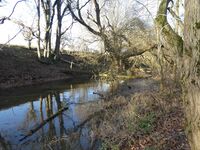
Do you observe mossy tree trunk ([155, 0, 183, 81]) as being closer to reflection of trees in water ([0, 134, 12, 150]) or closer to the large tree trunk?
the large tree trunk

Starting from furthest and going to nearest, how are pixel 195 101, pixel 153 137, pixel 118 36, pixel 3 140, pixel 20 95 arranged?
pixel 118 36 < pixel 20 95 < pixel 3 140 < pixel 153 137 < pixel 195 101

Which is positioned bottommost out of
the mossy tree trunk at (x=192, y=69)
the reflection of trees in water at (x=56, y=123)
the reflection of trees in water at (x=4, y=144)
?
the reflection of trees in water at (x=4, y=144)

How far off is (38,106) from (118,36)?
8662 mm

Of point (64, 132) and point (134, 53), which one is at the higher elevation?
point (134, 53)

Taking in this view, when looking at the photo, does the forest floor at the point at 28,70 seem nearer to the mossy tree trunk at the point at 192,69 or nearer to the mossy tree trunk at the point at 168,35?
the mossy tree trunk at the point at 168,35

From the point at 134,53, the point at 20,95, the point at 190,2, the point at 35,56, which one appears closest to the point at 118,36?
the point at 134,53

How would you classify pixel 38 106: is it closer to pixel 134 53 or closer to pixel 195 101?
pixel 134 53

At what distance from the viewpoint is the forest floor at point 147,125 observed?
877 centimetres

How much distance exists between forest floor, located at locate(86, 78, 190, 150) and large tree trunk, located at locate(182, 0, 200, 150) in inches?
137

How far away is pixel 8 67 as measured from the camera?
2956 centimetres

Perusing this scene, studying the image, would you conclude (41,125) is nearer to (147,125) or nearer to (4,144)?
(4,144)

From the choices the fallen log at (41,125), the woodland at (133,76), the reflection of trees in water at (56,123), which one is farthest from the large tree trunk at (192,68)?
the fallen log at (41,125)

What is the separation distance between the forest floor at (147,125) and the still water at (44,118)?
74cm

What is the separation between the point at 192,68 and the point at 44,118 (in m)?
10.3
